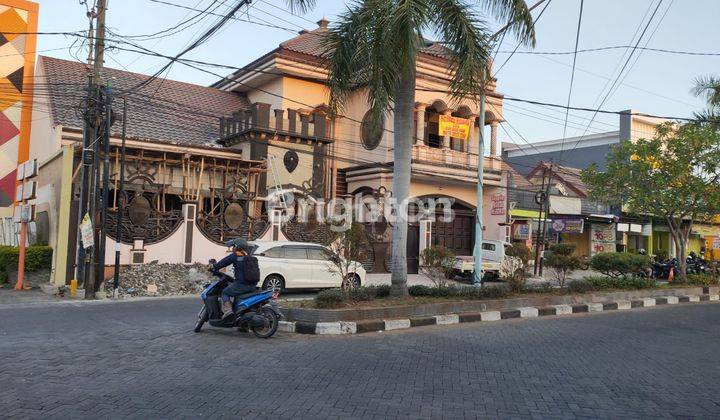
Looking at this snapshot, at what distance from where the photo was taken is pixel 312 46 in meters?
26.7

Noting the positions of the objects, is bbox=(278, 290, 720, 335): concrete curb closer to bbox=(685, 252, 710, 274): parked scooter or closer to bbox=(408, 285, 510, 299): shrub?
bbox=(408, 285, 510, 299): shrub

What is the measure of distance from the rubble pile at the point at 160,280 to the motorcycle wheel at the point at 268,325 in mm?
8383

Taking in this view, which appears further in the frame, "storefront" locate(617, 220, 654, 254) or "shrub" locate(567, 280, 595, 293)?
"storefront" locate(617, 220, 654, 254)

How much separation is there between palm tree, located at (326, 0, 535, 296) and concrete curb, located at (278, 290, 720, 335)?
127 centimetres

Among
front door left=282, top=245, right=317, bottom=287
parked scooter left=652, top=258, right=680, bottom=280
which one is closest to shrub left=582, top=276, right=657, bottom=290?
front door left=282, top=245, right=317, bottom=287

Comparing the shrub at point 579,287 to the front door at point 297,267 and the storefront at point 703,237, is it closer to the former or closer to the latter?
the front door at point 297,267

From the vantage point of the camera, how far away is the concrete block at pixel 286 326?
383 inches

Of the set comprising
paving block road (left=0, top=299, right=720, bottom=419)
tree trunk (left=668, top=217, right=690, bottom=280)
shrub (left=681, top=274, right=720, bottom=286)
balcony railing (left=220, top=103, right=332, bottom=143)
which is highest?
balcony railing (left=220, top=103, right=332, bottom=143)

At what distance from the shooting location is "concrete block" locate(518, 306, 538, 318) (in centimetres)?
1230

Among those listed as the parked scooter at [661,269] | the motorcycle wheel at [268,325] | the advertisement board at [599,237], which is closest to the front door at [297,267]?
the motorcycle wheel at [268,325]

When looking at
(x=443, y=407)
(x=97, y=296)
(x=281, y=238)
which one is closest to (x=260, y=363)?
(x=443, y=407)

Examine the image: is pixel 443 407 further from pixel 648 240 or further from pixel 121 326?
pixel 648 240

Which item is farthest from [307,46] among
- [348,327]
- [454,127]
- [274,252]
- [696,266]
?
[696,266]

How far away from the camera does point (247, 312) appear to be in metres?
8.89
